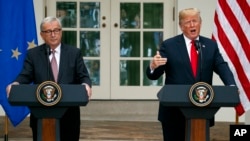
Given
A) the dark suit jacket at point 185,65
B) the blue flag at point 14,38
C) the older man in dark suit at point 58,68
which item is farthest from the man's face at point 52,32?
the blue flag at point 14,38

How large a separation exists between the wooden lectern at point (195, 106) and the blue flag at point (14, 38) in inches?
103

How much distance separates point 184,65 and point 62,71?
3.00 ft

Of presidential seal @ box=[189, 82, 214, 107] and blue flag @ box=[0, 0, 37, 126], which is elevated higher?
blue flag @ box=[0, 0, 37, 126]

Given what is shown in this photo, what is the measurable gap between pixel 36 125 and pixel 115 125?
323cm

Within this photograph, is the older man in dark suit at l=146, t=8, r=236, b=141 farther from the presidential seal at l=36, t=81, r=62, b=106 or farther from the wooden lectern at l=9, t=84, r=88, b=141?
the presidential seal at l=36, t=81, r=62, b=106

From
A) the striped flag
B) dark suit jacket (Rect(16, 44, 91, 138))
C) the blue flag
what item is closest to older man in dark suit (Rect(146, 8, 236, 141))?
dark suit jacket (Rect(16, 44, 91, 138))

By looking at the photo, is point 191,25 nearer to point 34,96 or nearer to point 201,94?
point 201,94

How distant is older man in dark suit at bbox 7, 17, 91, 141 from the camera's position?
4.10 m

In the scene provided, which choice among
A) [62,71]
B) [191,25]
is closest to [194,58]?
[191,25]

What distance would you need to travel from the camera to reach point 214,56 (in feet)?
13.6

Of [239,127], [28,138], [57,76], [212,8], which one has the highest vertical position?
[212,8]

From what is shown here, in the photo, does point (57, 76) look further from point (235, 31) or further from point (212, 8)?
point (212, 8)

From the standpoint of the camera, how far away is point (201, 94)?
12.2 feet

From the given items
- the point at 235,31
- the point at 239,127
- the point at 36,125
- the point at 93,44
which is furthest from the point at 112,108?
the point at 36,125
